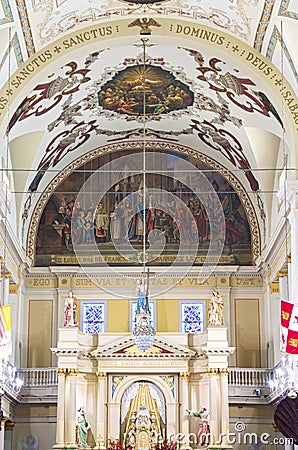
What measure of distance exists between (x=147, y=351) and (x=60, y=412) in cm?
356

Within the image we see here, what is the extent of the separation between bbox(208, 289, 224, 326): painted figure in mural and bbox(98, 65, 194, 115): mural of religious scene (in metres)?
6.60

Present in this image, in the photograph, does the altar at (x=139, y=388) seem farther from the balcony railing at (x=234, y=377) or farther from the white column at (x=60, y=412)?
the balcony railing at (x=234, y=377)

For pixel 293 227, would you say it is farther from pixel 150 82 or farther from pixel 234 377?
pixel 234 377

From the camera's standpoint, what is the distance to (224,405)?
29.9 meters

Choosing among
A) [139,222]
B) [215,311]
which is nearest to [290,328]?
[215,311]

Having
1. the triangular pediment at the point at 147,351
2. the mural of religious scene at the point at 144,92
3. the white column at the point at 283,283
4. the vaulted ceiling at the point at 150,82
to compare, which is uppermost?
the mural of religious scene at the point at 144,92

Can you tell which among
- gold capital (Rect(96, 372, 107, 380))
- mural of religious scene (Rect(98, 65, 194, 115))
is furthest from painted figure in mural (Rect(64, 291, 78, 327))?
mural of religious scene (Rect(98, 65, 194, 115))

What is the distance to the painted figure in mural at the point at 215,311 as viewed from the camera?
30.9 metres

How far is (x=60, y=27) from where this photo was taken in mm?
23844

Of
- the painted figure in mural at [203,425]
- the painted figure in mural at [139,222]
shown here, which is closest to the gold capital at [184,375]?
A: the painted figure in mural at [203,425]

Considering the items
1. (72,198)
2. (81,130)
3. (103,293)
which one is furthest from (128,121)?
(103,293)

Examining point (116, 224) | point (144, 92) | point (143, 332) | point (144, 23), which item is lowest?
point (143, 332)

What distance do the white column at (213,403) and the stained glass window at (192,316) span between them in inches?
139

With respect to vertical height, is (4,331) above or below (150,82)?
below
